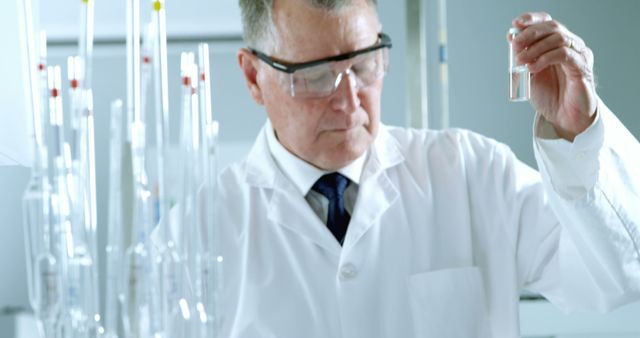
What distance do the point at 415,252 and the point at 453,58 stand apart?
4.37ft

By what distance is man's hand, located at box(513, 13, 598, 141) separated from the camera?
1.80 meters

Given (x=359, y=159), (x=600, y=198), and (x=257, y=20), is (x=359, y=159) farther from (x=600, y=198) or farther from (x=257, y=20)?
(x=600, y=198)

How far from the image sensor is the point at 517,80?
1.77m

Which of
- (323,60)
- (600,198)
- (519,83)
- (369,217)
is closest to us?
(519,83)

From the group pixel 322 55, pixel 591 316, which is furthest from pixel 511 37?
pixel 591 316

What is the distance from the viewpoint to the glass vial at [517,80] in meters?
1.74

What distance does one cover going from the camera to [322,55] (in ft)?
7.07

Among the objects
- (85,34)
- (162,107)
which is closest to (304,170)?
(162,107)

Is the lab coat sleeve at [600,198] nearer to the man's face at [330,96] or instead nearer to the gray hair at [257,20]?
the man's face at [330,96]

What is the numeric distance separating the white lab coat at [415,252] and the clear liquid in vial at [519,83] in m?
0.27

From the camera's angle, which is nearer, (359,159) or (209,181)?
(209,181)

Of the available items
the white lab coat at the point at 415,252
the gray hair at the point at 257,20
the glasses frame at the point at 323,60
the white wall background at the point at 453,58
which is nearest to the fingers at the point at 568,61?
the white lab coat at the point at 415,252

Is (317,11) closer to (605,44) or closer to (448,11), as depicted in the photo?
(448,11)

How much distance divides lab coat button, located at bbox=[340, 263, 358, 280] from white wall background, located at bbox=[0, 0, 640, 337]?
4.01 ft
